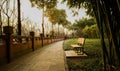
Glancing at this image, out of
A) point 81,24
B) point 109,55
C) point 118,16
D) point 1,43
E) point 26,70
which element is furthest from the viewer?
point 81,24

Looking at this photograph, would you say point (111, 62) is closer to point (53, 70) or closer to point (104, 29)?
point (104, 29)

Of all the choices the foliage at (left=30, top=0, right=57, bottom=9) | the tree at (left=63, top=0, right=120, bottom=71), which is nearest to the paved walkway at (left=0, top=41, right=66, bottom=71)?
Result: the tree at (left=63, top=0, right=120, bottom=71)

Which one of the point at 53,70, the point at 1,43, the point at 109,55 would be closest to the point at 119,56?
the point at 109,55

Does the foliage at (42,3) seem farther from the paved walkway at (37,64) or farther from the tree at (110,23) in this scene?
the tree at (110,23)

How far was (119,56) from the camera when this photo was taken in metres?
5.56

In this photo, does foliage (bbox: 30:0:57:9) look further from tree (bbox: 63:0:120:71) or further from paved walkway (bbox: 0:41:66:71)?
tree (bbox: 63:0:120:71)

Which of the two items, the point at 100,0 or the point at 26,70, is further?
the point at 26,70

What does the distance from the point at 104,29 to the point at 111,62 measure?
99 cm

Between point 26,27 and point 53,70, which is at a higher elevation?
point 26,27

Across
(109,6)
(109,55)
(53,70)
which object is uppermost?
(109,6)

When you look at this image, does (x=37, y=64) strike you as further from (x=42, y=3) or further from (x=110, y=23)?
(x=42, y=3)

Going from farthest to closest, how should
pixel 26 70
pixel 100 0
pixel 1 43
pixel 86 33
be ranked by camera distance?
1. pixel 86 33
2. pixel 1 43
3. pixel 26 70
4. pixel 100 0

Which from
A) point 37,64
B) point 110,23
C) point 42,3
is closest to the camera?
point 110,23

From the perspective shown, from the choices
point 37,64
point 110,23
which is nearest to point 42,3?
point 37,64
